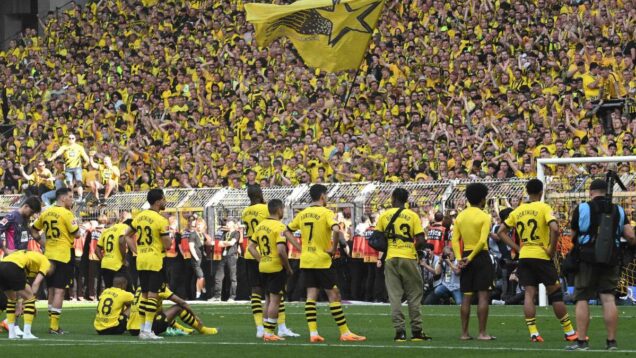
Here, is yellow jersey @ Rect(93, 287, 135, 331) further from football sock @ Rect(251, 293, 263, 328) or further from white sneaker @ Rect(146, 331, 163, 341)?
football sock @ Rect(251, 293, 263, 328)

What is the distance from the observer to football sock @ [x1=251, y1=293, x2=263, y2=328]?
61.5ft

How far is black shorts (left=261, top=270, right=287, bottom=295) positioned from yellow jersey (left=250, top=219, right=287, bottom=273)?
0.06 metres

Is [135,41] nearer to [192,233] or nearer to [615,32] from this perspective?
[192,233]

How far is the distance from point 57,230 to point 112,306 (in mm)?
1667

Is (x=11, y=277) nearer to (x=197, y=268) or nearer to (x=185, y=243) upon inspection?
(x=185, y=243)

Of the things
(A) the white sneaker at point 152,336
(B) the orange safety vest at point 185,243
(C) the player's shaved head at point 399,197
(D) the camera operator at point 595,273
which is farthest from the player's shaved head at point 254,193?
(B) the orange safety vest at point 185,243

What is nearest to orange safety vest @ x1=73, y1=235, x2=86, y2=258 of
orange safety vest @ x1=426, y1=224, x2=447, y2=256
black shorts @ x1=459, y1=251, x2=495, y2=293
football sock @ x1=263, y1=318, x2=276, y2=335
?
orange safety vest @ x1=426, y1=224, x2=447, y2=256

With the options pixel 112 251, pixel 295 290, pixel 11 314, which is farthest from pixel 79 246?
pixel 11 314

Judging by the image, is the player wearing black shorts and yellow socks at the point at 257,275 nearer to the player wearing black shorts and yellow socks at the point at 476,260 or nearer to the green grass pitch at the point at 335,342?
the green grass pitch at the point at 335,342

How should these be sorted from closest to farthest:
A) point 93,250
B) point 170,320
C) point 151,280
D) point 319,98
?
1. point 151,280
2. point 170,320
3. point 93,250
4. point 319,98

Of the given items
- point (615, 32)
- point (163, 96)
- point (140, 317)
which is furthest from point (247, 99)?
point (140, 317)

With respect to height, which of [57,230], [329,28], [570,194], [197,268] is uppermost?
[329,28]

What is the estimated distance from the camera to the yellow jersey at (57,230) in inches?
801

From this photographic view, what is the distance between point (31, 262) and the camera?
1850 centimetres
